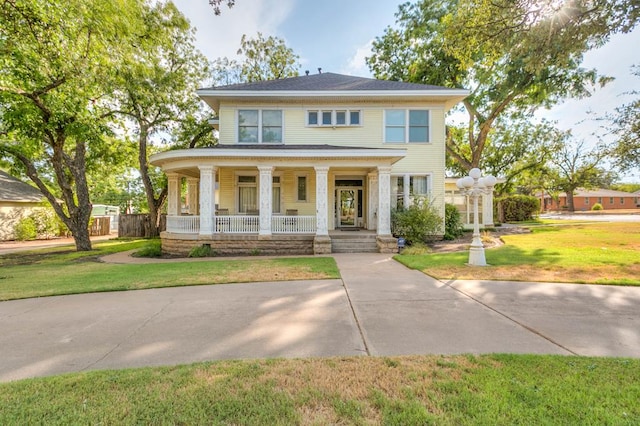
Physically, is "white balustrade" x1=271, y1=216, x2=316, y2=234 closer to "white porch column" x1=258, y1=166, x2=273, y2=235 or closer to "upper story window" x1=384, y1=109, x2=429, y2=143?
"white porch column" x1=258, y1=166, x2=273, y2=235

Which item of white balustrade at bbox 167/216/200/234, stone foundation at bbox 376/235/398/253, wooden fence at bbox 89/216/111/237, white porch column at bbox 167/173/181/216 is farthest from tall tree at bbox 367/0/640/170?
wooden fence at bbox 89/216/111/237

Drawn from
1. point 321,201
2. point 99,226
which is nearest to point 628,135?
point 321,201

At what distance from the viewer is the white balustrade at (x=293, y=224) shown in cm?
1152

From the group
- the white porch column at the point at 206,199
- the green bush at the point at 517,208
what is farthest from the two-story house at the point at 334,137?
the green bush at the point at 517,208

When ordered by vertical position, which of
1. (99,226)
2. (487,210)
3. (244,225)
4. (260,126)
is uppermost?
(260,126)

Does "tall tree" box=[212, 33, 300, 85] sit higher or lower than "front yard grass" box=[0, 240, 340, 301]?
higher

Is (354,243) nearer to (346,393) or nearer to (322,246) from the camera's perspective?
(322,246)

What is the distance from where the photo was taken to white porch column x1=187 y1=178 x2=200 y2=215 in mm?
16172

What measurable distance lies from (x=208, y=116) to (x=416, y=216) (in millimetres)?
14902

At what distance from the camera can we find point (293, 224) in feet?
38.7

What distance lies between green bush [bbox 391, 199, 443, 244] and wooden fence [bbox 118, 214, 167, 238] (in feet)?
49.7

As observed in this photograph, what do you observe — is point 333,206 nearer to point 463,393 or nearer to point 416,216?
point 416,216

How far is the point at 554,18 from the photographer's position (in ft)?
23.1

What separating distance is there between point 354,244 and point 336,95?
22.0 feet
